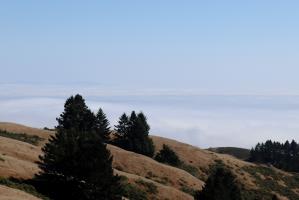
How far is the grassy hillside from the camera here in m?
57.2

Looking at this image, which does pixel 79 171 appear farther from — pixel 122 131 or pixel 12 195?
pixel 122 131

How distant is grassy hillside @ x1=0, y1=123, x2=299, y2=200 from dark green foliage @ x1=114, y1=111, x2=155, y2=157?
23.1 feet

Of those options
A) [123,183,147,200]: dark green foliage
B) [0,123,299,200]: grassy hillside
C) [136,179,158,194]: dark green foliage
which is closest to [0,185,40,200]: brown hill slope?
[0,123,299,200]: grassy hillside

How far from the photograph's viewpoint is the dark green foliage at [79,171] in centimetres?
4188

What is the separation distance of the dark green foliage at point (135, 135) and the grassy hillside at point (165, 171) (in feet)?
23.1

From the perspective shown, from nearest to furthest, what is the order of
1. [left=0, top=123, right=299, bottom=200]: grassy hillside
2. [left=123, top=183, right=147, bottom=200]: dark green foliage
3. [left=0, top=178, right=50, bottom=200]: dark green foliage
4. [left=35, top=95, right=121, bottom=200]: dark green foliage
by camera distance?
[left=0, top=178, right=50, bottom=200]: dark green foliage < [left=35, top=95, right=121, bottom=200]: dark green foliage < [left=123, top=183, right=147, bottom=200]: dark green foliage < [left=0, top=123, right=299, bottom=200]: grassy hillside

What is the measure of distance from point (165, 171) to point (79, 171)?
3585 centimetres

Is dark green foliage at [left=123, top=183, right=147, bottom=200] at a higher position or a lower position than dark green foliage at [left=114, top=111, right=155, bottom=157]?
lower

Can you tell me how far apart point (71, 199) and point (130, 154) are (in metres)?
39.0

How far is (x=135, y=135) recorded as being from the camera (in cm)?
9806

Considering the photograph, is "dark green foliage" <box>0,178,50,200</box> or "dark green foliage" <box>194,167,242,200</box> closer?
"dark green foliage" <box>0,178,50,200</box>

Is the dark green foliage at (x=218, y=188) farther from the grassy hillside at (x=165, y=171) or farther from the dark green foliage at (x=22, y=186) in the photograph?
the dark green foliage at (x=22, y=186)

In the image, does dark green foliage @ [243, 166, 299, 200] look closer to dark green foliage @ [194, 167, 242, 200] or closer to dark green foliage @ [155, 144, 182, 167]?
dark green foliage @ [155, 144, 182, 167]

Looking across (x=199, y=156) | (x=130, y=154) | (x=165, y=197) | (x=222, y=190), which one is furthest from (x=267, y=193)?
(x=222, y=190)
